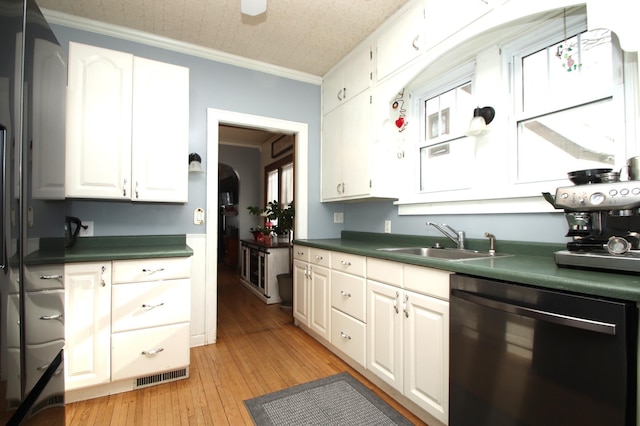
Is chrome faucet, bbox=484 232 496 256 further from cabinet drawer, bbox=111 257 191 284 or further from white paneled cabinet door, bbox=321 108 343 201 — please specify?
cabinet drawer, bbox=111 257 191 284

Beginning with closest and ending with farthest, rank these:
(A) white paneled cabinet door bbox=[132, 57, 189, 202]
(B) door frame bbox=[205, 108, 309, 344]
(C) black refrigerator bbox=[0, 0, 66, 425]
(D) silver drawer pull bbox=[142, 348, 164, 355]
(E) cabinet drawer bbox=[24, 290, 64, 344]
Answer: (C) black refrigerator bbox=[0, 0, 66, 425]
(E) cabinet drawer bbox=[24, 290, 64, 344]
(D) silver drawer pull bbox=[142, 348, 164, 355]
(A) white paneled cabinet door bbox=[132, 57, 189, 202]
(B) door frame bbox=[205, 108, 309, 344]

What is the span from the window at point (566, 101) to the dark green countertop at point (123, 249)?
2.28 meters

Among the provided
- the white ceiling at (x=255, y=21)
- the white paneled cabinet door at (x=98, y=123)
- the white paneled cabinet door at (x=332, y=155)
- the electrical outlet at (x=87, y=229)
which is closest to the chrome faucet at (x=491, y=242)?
the white paneled cabinet door at (x=332, y=155)

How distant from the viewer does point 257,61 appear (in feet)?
9.87

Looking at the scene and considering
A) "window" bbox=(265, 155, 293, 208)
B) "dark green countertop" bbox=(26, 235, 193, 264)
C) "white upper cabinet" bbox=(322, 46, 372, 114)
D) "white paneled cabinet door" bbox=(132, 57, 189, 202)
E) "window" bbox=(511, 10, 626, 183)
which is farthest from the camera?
"window" bbox=(265, 155, 293, 208)

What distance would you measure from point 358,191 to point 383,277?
975 millimetres

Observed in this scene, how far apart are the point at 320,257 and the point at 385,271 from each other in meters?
0.85

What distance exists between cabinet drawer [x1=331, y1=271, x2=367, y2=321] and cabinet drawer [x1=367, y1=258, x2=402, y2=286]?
12 cm

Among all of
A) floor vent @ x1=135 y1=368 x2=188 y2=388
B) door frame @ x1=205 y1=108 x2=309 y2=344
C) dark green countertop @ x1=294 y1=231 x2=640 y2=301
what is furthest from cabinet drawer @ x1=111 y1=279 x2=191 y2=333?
dark green countertop @ x1=294 y1=231 x2=640 y2=301

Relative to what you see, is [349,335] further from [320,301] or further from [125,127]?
[125,127]

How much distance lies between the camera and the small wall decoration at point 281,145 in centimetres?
510

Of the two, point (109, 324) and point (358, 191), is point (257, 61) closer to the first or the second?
point (358, 191)

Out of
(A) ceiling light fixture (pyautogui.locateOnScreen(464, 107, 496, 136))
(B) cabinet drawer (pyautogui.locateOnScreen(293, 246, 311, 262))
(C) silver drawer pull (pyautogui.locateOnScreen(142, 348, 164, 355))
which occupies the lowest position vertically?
(C) silver drawer pull (pyautogui.locateOnScreen(142, 348, 164, 355))

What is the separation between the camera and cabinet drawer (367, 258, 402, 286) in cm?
177
